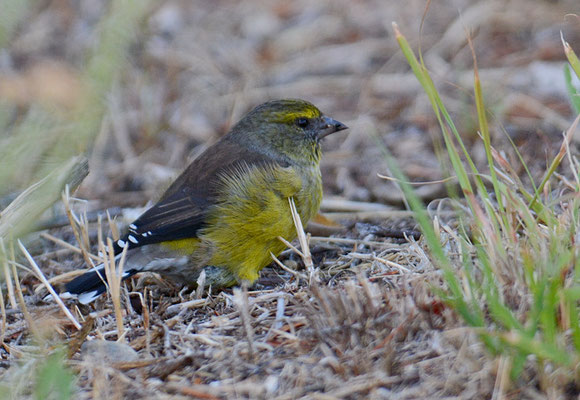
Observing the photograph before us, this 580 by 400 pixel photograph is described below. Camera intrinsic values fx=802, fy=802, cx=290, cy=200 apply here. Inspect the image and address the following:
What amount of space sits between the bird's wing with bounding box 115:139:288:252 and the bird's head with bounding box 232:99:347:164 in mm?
263

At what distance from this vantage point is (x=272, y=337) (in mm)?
3193

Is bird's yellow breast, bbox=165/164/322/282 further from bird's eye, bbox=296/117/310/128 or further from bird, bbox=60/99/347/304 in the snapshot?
bird's eye, bbox=296/117/310/128

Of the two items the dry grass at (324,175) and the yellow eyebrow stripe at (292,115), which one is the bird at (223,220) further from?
Result: the yellow eyebrow stripe at (292,115)

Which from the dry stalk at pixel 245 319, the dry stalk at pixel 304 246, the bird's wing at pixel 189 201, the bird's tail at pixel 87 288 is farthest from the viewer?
the bird's wing at pixel 189 201

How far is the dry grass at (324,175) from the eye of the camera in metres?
2.70

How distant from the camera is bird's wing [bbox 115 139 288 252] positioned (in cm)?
445

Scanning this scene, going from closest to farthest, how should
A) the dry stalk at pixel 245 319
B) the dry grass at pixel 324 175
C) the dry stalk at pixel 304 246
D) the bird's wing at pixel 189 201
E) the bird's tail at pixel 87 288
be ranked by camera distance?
the dry grass at pixel 324 175
the dry stalk at pixel 245 319
the dry stalk at pixel 304 246
the bird's tail at pixel 87 288
the bird's wing at pixel 189 201

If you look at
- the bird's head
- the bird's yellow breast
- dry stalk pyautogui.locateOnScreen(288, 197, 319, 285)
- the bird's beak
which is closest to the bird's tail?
the bird's yellow breast

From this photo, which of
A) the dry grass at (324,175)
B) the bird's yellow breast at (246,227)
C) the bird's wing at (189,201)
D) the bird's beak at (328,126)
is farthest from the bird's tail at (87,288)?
the bird's beak at (328,126)

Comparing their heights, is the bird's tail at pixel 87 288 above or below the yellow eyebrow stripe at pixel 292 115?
below

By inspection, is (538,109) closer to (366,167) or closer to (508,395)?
(366,167)

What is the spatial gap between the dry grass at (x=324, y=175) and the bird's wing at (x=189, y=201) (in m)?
0.28

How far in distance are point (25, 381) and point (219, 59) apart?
547 cm

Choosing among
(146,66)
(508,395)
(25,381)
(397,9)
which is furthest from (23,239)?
(397,9)
